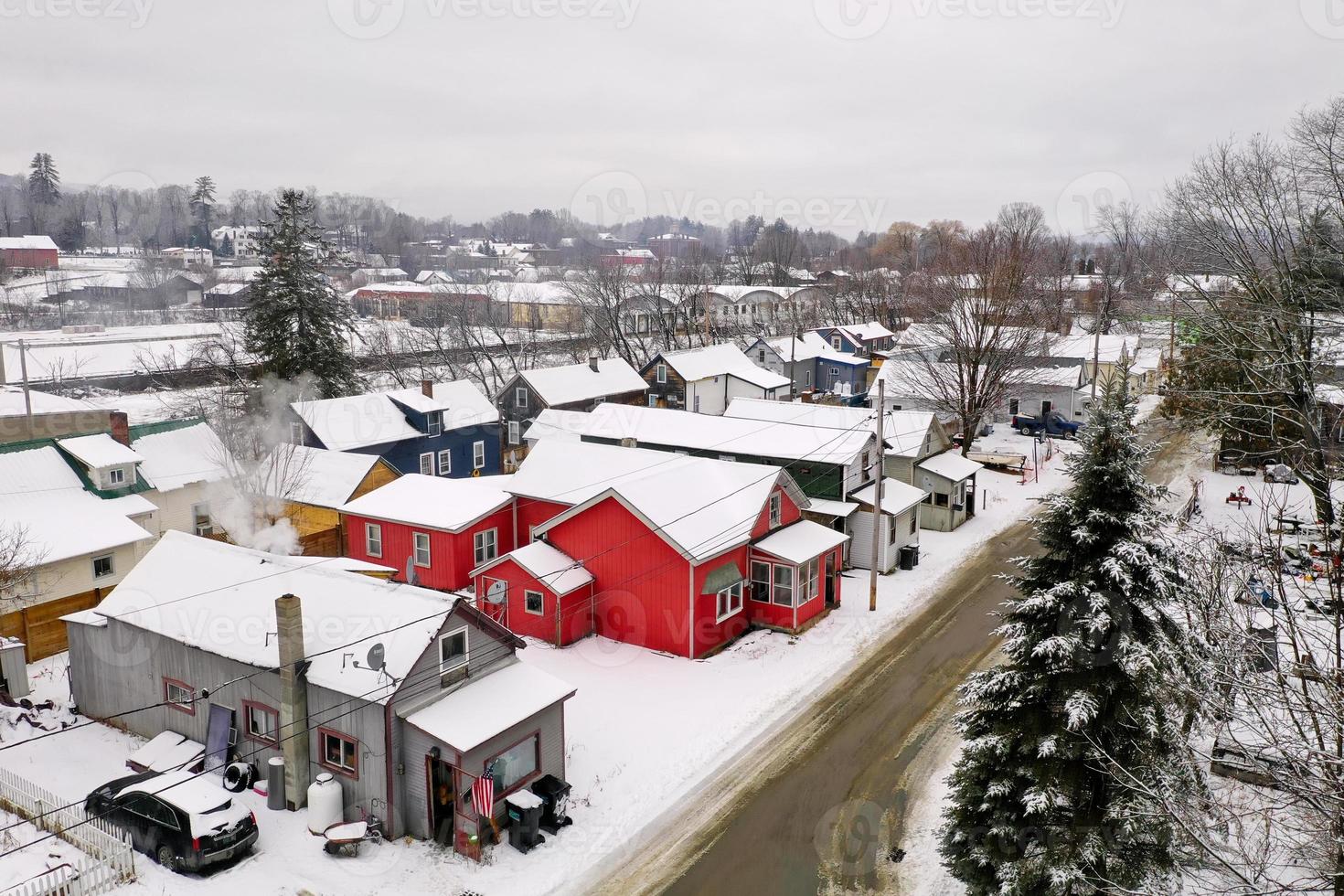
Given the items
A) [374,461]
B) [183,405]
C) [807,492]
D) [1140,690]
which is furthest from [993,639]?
[183,405]

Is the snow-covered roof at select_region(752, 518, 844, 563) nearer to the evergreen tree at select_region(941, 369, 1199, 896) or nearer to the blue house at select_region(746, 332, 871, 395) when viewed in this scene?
the evergreen tree at select_region(941, 369, 1199, 896)

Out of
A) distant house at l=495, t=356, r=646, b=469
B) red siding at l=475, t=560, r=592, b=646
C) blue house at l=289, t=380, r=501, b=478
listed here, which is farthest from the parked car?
distant house at l=495, t=356, r=646, b=469

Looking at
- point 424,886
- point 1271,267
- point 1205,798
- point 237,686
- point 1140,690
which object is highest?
point 1271,267

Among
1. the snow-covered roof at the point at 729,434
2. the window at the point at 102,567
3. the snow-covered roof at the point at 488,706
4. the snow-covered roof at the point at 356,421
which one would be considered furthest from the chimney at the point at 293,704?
the snow-covered roof at the point at 356,421

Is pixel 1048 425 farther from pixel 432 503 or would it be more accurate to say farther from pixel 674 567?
pixel 432 503

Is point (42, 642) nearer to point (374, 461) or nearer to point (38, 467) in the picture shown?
point (38, 467)

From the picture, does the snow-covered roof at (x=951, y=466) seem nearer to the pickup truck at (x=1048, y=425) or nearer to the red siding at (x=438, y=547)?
the red siding at (x=438, y=547)
